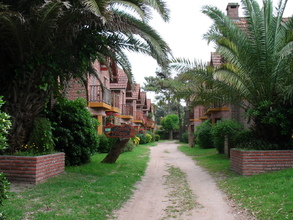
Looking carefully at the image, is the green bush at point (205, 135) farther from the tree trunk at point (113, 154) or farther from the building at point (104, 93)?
the tree trunk at point (113, 154)

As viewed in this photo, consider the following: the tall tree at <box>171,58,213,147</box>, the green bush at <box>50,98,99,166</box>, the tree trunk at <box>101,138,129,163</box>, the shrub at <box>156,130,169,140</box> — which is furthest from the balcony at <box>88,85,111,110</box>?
the shrub at <box>156,130,169,140</box>

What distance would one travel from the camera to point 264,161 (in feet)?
32.0

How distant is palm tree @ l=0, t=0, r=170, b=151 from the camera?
27.7 ft

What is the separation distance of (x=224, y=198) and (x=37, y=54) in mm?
6632

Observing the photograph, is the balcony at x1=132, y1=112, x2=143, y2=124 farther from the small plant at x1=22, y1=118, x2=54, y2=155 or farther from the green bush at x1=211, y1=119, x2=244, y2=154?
the small plant at x1=22, y1=118, x2=54, y2=155

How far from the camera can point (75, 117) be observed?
11836mm

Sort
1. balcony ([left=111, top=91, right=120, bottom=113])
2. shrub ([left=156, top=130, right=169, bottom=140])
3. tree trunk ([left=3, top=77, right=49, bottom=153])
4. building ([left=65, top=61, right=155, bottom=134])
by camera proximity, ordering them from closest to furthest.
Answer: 1. tree trunk ([left=3, top=77, right=49, bottom=153])
2. building ([left=65, top=61, right=155, bottom=134])
3. balcony ([left=111, top=91, right=120, bottom=113])
4. shrub ([left=156, top=130, right=169, bottom=140])

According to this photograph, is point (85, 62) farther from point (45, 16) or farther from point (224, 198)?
point (224, 198)

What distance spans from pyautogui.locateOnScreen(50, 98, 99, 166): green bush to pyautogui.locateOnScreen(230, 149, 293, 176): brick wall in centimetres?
587

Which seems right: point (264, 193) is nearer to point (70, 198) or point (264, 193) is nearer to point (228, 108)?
point (70, 198)

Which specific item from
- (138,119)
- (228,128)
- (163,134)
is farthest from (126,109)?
(163,134)

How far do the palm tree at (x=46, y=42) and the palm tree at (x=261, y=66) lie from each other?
2585 millimetres

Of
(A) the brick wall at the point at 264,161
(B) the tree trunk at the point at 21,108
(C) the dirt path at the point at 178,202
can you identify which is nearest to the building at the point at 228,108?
(A) the brick wall at the point at 264,161

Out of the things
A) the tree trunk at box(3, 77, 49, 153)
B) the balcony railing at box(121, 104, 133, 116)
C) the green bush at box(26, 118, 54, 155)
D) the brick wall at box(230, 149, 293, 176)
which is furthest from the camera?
the balcony railing at box(121, 104, 133, 116)
